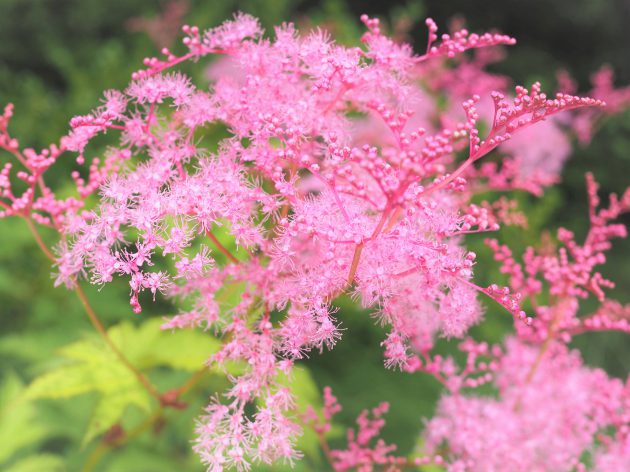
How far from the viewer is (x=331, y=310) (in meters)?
1.04

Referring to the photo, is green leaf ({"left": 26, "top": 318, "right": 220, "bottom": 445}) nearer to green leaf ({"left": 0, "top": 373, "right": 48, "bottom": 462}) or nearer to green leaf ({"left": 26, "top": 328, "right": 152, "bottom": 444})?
green leaf ({"left": 26, "top": 328, "right": 152, "bottom": 444})

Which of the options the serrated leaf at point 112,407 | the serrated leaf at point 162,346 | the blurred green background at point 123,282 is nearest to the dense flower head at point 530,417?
the blurred green background at point 123,282

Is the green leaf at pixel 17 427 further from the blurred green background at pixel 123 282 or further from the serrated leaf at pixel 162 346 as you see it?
the serrated leaf at pixel 162 346

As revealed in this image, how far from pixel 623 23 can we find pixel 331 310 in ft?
16.5

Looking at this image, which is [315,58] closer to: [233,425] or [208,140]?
[233,425]

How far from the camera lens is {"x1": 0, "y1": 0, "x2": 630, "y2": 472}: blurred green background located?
1.66m

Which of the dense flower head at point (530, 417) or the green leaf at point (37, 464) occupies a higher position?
the dense flower head at point (530, 417)

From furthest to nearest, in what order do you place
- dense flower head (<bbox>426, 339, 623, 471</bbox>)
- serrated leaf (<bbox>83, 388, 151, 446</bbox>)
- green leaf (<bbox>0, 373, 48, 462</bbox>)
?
green leaf (<bbox>0, 373, 48, 462</bbox>)
dense flower head (<bbox>426, 339, 623, 471</bbox>)
serrated leaf (<bbox>83, 388, 151, 446</bbox>)

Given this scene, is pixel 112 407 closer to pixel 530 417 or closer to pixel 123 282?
pixel 530 417

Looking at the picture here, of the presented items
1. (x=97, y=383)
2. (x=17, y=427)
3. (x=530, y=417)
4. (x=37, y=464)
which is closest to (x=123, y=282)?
(x=17, y=427)

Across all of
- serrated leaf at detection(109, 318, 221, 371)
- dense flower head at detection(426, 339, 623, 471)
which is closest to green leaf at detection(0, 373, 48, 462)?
serrated leaf at detection(109, 318, 221, 371)

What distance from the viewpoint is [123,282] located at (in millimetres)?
2535

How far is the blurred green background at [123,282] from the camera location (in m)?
1.66

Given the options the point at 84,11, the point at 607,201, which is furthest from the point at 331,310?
the point at 84,11
